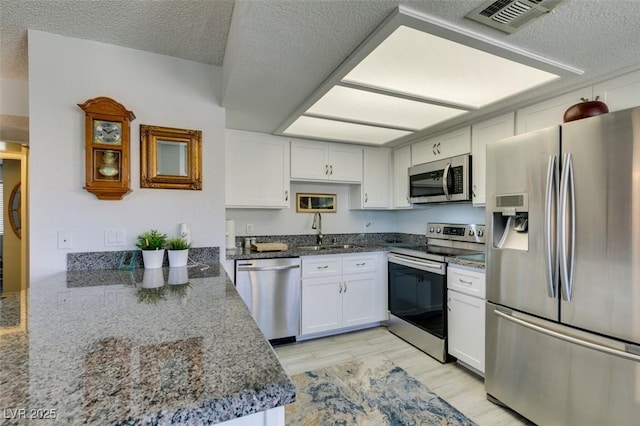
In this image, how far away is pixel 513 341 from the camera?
1.87 meters

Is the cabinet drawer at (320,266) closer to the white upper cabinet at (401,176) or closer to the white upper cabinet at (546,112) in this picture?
the white upper cabinet at (401,176)

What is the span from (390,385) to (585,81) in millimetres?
2336

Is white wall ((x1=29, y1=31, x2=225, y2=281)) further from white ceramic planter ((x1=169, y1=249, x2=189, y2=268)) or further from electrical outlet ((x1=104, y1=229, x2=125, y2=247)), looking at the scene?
white ceramic planter ((x1=169, y1=249, x2=189, y2=268))

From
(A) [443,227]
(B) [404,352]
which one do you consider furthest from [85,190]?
(A) [443,227]

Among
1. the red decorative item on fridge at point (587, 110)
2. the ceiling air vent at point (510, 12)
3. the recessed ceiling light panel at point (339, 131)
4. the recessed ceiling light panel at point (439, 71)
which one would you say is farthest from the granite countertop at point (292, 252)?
the ceiling air vent at point (510, 12)

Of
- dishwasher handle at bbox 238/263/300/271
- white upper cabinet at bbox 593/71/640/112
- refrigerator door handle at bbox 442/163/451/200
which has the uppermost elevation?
white upper cabinet at bbox 593/71/640/112

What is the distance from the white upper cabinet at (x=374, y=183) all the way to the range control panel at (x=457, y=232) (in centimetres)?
63

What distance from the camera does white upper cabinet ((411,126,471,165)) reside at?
2.80 m

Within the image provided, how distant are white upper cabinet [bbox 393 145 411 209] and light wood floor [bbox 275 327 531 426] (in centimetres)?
148

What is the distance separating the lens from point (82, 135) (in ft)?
6.35

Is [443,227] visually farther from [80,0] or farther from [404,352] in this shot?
[80,0]

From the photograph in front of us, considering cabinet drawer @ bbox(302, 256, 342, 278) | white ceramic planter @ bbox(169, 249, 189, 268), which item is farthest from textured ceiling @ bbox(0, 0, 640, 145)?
cabinet drawer @ bbox(302, 256, 342, 278)

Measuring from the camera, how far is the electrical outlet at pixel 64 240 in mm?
1884

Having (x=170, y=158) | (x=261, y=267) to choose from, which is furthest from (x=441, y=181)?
(x=170, y=158)
